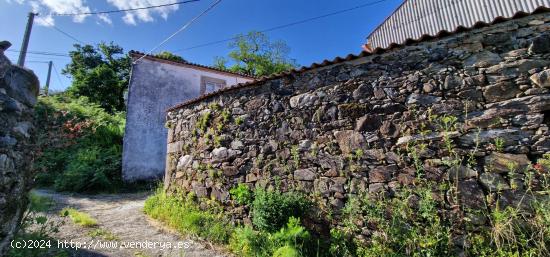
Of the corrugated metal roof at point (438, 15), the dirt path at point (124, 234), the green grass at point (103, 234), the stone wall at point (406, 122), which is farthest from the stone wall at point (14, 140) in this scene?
the corrugated metal roof at point (438, 15)

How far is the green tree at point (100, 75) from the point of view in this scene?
663 inches

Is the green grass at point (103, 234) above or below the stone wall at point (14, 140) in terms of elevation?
below

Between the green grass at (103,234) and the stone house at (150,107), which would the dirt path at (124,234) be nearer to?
the green grass at (103,234)

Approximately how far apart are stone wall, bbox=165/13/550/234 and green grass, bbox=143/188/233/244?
320 millimetres

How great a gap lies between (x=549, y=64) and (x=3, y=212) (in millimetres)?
4779

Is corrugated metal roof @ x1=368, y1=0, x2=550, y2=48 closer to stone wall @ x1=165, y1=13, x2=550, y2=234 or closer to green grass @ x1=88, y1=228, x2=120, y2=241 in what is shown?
stone wall @ x1=165, y1=13, x2=550, y2=234

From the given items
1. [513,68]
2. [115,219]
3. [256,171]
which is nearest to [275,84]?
[256,171]

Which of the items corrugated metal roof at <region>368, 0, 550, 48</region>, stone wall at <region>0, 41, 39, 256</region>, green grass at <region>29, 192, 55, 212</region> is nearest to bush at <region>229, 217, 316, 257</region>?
stone wall at <region>0, 41, 39, 256</region>

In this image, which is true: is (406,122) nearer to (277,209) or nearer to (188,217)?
(277,209)

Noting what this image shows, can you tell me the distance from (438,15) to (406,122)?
442 cm

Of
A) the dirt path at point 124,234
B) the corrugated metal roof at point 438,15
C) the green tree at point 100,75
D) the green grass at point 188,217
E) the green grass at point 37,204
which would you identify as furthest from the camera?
the green tree at point 100,75

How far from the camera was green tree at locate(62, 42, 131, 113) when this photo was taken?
16.8 meters

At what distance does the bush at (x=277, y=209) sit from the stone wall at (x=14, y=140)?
2428mm

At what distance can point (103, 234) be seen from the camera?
14.5 feet
